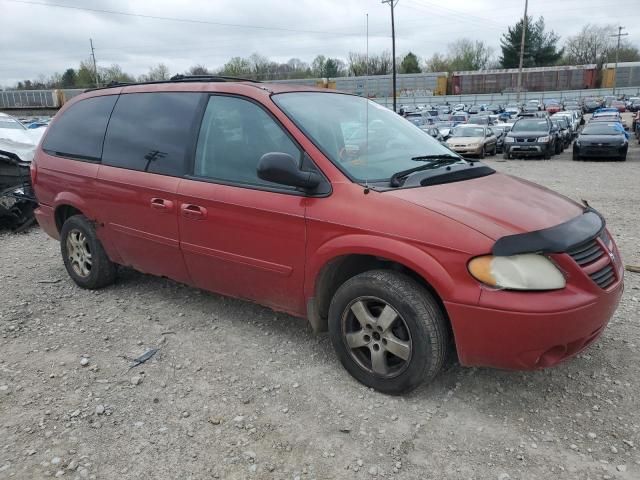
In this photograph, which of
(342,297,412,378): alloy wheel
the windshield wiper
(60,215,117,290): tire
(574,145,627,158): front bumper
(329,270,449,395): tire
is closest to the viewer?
(329,270,449,395): tire

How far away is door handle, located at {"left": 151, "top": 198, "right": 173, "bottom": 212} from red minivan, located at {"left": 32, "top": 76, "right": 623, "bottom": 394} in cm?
1

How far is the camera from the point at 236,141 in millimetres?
3568

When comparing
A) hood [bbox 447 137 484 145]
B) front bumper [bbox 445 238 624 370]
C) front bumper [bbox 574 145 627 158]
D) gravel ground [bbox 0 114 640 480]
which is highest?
front bumper [bbox 445 238 624 370]

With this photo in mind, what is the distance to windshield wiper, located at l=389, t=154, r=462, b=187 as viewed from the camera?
10.4 feet

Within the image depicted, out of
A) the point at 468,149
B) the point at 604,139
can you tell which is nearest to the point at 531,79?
the point at 468,149

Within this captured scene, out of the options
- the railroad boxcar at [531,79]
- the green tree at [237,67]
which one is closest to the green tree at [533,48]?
the railroad boxcar at [531,79]

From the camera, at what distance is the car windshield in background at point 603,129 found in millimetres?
18211

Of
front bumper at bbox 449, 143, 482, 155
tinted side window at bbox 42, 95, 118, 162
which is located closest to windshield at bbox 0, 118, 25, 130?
tinted side window at bbox 42, 95, 118, 162

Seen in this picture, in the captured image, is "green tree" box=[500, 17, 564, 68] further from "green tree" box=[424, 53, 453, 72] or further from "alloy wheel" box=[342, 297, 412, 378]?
"alloy wheel" box=[342, 297, 412, 378]

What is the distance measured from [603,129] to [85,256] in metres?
19.0

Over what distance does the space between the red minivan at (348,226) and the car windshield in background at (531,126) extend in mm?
17428

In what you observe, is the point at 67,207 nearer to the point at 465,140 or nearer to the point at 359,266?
the point at 359,266

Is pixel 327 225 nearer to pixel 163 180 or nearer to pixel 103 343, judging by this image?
pixel 163 180

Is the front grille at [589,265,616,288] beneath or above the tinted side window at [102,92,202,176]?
beneath
